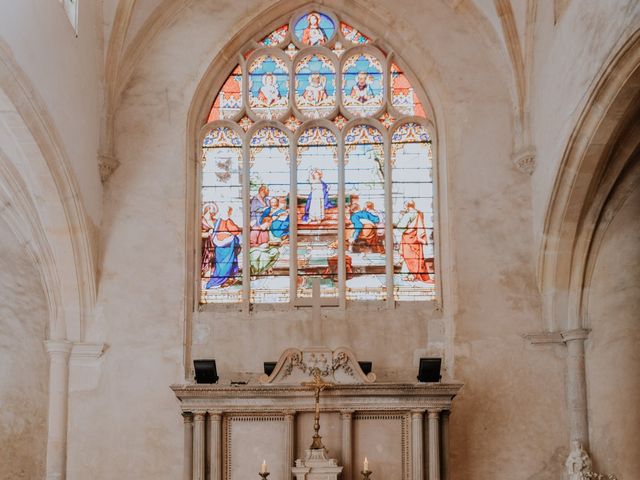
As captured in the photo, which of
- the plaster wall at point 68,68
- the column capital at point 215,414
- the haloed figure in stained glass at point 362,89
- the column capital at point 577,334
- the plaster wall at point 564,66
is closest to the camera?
the plaster wall at point 564,66

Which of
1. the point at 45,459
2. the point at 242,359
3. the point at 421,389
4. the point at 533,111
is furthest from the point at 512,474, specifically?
the point at 45,459

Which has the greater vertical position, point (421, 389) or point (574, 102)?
point (574, 102)

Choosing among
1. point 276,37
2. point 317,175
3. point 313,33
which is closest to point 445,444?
point 317,175

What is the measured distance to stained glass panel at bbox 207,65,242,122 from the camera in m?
14.3

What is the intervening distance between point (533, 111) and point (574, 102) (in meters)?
1.83

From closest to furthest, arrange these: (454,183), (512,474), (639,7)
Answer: (639,7) < (512,474) < (454,183)

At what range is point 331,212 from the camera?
45.7ft

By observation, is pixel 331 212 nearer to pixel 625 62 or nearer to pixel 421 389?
pixel 421 389

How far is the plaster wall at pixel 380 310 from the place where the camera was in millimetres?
12867

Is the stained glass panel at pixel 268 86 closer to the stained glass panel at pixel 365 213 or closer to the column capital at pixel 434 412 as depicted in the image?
the stained glass panel at pixel 365 213

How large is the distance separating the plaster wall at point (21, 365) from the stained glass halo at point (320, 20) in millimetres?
4299

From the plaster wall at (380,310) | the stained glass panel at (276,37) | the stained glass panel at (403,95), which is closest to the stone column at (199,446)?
the plaster wall at (380,310)

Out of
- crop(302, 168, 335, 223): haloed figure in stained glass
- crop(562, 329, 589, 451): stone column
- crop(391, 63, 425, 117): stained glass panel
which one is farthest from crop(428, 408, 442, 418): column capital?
crop(391, 63, 425, 117): stained glass panel

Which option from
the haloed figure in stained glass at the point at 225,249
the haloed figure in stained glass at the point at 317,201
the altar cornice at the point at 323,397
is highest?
the haloed figure in stained glass at the point at 317,201
